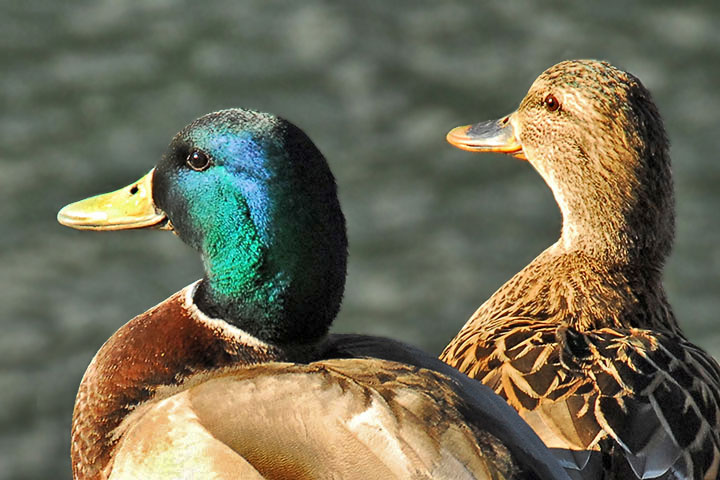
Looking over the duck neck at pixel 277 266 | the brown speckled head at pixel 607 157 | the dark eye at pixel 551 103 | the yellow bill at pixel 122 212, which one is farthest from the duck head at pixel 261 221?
the dark eye at pixel 551 103

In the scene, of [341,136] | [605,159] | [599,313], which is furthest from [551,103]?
[341,136]

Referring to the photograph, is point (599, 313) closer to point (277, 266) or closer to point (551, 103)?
point (551, 103)

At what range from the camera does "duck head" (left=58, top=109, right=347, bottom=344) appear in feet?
10.4

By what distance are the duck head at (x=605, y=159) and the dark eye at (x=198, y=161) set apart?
61.2 inches

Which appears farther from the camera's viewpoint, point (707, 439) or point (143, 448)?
point (707, 439)

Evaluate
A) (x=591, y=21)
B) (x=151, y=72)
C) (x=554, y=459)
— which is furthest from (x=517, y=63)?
(x=554, y=459)

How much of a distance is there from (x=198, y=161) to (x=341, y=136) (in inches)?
141

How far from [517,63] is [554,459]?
4.42 meters

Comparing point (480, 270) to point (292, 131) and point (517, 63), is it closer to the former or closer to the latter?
point (517, 63)

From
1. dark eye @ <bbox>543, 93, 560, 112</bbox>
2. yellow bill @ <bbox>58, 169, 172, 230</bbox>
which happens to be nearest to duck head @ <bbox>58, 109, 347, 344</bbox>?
yellow bill @ <bbox>58, 169, 172, 230</bbox>

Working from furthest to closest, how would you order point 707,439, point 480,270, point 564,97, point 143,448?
point 480,270 → point 564,97 → point 707,439 → point 143,448

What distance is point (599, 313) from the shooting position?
420 cm

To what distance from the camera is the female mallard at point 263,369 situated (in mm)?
2850

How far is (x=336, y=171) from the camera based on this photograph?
672 cm
